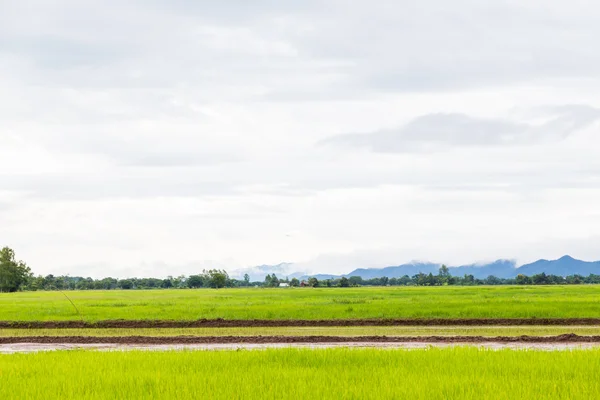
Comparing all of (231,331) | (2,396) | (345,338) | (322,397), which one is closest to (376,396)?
(322,397)

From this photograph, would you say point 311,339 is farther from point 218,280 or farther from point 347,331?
point 218,280

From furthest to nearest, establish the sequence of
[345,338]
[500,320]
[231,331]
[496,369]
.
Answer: [500,320], [231,331], [345,338], [496,369]

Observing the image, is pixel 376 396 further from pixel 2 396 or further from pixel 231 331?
pixel 231 331

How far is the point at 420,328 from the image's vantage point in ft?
87.2

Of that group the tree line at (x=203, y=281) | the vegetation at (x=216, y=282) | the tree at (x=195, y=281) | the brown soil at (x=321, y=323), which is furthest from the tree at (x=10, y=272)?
the brown soil at (x=321, y=323)

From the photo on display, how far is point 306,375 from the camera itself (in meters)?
12.8

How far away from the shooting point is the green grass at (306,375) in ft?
36.9

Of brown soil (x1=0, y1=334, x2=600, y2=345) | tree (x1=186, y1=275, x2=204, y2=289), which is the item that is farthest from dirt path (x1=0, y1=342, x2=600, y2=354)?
tree (x1=186, y1=275, x2=204, y2=289)

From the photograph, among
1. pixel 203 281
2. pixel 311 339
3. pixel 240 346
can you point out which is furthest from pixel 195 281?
pixel 240 346

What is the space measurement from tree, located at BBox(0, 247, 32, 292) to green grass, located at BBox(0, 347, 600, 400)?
12065 cm

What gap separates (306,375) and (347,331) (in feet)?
42.0

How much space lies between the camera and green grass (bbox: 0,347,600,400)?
36.9 ft

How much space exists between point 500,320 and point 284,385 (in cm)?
1938

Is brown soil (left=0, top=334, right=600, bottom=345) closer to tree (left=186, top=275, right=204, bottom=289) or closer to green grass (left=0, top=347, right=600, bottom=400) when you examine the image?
green grass (left=0, top=347, right=600, bottom=400)
